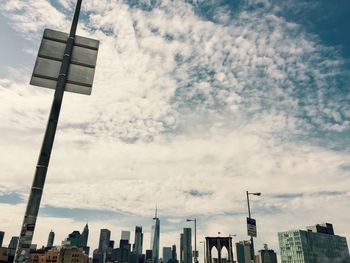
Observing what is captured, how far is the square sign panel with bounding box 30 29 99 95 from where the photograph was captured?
10.9 m

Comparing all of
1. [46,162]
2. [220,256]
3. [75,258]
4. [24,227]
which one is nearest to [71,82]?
[46,162]

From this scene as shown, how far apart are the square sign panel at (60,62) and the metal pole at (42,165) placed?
0.17 m

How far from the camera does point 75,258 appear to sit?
177 m

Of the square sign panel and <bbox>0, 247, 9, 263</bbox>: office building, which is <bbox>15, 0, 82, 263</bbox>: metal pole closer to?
the square sign panel

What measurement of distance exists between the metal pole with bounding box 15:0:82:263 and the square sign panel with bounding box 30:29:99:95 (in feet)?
0.57

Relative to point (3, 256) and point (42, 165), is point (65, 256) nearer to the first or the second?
point (3, 256)

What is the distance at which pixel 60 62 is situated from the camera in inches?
439

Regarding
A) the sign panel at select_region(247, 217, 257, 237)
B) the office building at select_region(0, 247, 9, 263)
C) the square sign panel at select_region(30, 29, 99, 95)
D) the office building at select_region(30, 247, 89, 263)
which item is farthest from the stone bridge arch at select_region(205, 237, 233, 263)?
the office building at select_region(30, 247, 89, 263)

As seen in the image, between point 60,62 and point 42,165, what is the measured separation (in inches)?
144

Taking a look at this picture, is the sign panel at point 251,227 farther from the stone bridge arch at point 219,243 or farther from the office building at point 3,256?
the office building at point 3,256

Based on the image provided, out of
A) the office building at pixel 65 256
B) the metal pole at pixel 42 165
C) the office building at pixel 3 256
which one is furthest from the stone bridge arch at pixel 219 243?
the office building at pixel 65 256

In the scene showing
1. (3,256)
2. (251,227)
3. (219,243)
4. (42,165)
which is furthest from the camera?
(3,256)

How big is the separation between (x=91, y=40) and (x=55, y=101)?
271 cm

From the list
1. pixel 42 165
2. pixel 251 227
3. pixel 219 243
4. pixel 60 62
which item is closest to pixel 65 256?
pixel 219 243
